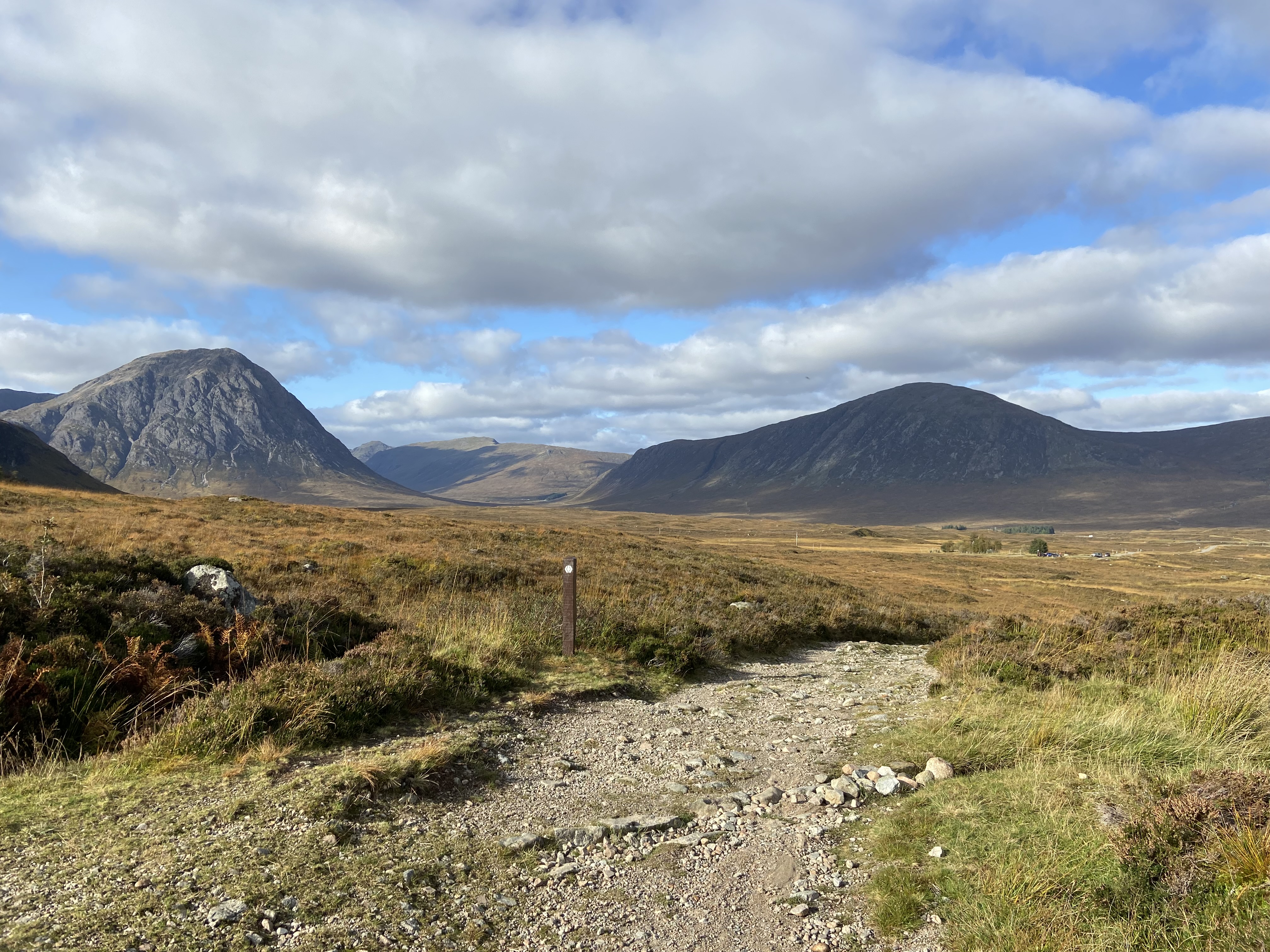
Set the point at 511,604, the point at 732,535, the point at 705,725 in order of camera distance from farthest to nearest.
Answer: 1. the point at 732,535
2. the point at 511,604
3. the point at 705,725

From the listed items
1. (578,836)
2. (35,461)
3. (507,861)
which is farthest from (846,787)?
(35,461)

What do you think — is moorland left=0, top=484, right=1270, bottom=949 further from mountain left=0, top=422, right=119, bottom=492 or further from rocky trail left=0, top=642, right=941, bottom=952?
mountain left=0, top=422, right=119, bottom=492

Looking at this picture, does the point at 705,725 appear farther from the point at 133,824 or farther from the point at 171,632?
the point at 171,632

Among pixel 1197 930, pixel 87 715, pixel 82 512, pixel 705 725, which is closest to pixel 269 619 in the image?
pixel 87 715

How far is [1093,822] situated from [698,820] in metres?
2.85

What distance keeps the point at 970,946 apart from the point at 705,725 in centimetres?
495

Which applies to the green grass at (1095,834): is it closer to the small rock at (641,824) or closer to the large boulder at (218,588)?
the small rock at (641,824)

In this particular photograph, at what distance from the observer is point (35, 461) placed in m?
149

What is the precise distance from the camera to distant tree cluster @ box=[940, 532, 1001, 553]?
9662 cm

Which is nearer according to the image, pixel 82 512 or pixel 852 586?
pixel 82 512

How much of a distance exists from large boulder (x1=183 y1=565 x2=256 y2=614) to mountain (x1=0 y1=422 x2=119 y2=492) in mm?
144197

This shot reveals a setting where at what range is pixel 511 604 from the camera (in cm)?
1518

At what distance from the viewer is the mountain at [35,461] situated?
136875 millimetres

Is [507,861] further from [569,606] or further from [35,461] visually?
[35,461]
